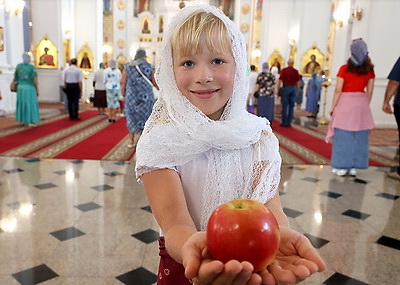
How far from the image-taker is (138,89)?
6020 millimetres

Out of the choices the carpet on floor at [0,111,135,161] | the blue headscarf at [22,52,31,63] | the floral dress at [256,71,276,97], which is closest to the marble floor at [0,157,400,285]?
the carpet on floor at [0,111,135,161]

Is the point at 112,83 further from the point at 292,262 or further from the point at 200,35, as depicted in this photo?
the point at 292,262

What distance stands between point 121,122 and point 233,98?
9.48 metres

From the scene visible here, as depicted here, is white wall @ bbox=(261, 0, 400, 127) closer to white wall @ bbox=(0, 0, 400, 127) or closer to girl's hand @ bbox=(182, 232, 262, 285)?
white wall @ bbox=(0, 0, 400, 127)

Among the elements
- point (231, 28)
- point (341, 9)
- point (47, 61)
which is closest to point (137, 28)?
point (47, 61)

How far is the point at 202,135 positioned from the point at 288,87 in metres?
9.25

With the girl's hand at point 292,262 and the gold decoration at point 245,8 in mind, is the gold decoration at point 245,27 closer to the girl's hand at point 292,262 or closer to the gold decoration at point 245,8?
the gold decoration at point 245,8

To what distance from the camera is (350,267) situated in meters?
2.68

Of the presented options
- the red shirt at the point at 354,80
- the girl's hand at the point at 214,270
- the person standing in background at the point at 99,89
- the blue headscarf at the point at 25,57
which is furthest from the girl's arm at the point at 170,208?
the person standing in background at the point at 99,89

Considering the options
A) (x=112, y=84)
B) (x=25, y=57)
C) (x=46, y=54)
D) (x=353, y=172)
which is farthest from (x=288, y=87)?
(x=46, y=54)

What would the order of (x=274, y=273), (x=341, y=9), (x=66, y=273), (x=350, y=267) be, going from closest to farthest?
(x=274, y=273), (x=66, y=273), (x=350, y=267), (x=341, y=9)

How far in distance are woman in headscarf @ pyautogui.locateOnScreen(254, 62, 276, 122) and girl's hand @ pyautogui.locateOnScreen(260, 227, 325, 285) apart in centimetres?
903

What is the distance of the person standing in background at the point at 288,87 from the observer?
9.83 m

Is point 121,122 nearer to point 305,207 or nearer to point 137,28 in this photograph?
point 305,207
